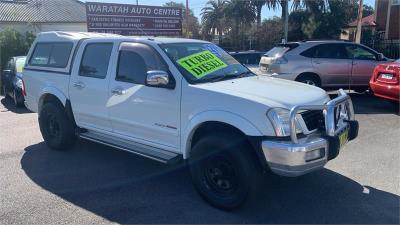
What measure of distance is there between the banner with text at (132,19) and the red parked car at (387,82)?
13624 mm

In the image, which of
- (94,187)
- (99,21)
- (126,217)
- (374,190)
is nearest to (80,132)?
(94,187)

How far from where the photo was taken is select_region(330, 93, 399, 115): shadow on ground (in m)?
9.40

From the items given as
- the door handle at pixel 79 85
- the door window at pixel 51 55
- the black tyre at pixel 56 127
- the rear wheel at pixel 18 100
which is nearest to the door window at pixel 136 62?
the door handle at pixel 79 85

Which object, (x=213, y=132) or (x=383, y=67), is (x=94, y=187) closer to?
(x=213, y=132)

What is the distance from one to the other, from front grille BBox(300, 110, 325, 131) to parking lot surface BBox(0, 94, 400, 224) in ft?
2.75

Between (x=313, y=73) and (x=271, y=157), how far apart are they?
7377 millimetres

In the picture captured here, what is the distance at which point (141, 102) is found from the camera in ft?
16.5

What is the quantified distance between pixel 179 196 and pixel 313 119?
→ 5.60ft

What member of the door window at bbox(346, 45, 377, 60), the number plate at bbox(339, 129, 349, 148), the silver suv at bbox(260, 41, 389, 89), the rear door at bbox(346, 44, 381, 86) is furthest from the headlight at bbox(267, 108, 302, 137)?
the door window at bbox(346, 45, 377, 60)

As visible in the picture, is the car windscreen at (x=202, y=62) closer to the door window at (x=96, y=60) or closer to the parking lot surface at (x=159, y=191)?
the door window at (x=96, y=60)

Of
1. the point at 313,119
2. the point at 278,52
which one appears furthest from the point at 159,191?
the point at 278,52

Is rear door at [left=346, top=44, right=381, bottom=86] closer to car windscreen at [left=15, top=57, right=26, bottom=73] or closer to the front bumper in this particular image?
the front bumper

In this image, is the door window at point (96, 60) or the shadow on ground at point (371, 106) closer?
the door window at point (96, 60)

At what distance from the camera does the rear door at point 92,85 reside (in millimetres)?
5582
